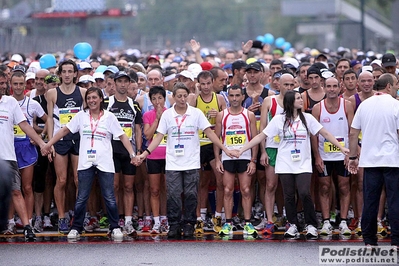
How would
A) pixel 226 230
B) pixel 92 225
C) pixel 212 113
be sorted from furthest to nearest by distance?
pixel 92 225, pixel 212 113, pixel 226 230

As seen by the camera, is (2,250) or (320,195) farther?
(320,195)

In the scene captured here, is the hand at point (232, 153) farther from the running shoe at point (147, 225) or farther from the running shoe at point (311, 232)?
the running shoe at point (147, 225)

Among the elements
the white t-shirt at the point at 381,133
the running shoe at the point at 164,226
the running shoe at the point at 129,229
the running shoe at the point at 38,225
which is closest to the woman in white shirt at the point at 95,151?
the running shoe at the point at 129,229

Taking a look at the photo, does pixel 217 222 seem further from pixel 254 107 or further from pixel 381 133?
pixel 381 133

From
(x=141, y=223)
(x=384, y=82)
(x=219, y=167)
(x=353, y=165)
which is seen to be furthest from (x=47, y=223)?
(x=384, y=82)

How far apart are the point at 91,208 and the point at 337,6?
51.6 meters

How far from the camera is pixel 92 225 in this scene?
14328 mm

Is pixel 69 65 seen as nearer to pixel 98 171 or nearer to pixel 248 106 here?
pixel 98 171

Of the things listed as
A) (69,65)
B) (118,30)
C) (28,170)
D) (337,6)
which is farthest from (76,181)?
(118,30)

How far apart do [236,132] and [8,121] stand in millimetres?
3034

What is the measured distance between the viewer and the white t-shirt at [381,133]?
11.7 m

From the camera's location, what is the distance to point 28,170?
1390 centimetres

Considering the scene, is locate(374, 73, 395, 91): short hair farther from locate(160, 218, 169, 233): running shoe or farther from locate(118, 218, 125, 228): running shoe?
locate(118, 218, 125, 228): running shoe

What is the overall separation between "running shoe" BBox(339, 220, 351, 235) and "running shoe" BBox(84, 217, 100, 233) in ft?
11.3
